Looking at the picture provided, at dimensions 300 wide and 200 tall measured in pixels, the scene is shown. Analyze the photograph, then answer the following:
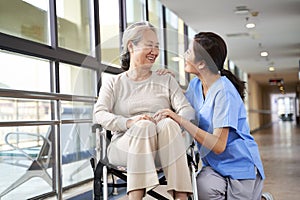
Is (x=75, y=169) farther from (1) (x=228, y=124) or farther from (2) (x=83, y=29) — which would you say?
(1) (x=228, y=124)

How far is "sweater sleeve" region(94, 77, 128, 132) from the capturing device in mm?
1928

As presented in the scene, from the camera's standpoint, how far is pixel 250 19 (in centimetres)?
812

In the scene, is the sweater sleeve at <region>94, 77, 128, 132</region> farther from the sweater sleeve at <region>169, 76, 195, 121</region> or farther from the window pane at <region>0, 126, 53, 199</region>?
the window pane at <region>0, 126, 53, 199</region>

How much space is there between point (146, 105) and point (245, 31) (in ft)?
25.7

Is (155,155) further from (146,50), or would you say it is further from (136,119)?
(146,50)

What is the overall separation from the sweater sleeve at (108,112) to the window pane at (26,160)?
94 cm

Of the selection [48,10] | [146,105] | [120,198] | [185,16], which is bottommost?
[120,198]

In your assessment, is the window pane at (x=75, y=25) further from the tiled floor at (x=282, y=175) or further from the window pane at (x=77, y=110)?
the tiled floor at (x=282, y=175)

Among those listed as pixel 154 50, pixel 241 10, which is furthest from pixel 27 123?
pixel 241 10

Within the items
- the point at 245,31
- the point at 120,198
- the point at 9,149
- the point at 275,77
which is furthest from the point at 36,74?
the point at 275,77

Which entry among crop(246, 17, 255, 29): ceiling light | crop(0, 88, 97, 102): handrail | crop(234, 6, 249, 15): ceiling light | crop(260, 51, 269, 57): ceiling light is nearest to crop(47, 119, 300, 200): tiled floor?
crop(0, 88, 97, 102): handrail

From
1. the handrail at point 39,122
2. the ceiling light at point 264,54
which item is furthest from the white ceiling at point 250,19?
the handrail at point 39,122

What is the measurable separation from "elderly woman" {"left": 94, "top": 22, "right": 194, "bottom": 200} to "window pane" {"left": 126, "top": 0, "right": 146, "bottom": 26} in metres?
3.52

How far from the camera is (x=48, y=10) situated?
376 centimetres
